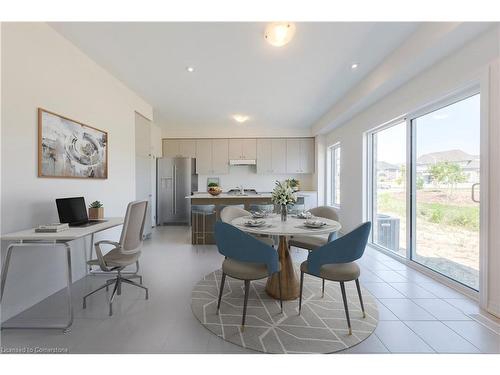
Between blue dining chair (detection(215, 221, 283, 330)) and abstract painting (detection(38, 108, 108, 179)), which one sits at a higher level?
abstract painting (detection(38, 108, 108, 179))

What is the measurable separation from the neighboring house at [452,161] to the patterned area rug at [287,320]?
5.50ft

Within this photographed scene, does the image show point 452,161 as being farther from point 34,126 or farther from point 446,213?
point 34,126

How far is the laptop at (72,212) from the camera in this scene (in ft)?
7.34

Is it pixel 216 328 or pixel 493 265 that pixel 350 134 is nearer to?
pixel 493 265

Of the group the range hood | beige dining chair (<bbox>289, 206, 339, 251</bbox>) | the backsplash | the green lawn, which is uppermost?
the range hood

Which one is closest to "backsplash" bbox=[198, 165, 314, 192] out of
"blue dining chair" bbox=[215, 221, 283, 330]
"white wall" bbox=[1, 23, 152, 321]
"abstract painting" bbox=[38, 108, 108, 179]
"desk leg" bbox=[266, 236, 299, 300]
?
"abstract painting" bbox=[38, 108, 108, 179]

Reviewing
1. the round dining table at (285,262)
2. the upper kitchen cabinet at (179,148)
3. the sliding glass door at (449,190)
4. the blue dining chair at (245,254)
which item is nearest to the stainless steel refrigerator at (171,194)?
the upper kitchen cabinet at (179,148)

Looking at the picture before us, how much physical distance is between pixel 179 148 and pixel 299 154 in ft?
11.5

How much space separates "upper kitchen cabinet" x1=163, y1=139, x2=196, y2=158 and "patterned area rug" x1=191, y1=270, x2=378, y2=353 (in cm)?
451

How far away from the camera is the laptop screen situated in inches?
88.0

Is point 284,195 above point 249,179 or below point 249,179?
below

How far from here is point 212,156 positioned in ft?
20.9

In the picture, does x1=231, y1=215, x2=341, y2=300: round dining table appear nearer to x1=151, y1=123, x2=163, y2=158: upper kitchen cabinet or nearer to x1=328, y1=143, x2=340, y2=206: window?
x1=328, y1=143, x2=340, y2=206: window

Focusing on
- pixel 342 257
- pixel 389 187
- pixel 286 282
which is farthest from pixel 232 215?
pixel 389 187
